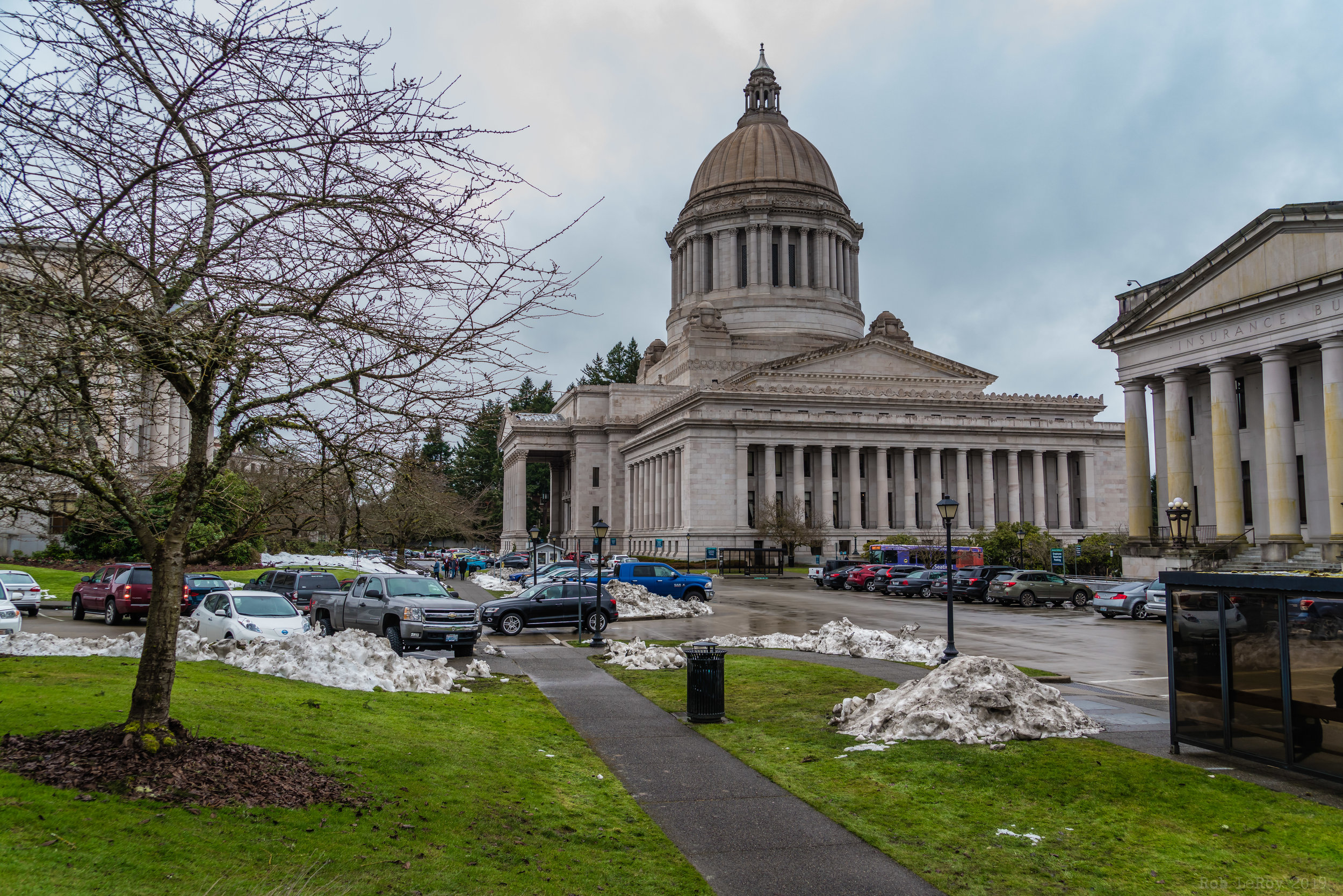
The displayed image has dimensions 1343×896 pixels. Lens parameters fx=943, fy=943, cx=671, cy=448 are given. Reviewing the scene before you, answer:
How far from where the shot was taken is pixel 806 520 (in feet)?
239

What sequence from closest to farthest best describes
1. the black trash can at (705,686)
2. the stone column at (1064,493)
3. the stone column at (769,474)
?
the black trash can at (705,686)
the stone column at (769,474)
the stone column at (1064,493)

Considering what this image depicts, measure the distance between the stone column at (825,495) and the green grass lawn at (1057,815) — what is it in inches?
2488

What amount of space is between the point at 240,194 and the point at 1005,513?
8081cm

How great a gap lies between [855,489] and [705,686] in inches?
2516

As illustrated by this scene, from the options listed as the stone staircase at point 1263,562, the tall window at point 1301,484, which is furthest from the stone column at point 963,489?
the stone staircase at point 1263,562

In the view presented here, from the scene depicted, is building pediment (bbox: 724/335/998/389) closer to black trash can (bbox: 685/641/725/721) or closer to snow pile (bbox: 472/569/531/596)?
snow pile (bbox: 472/569/531/596)

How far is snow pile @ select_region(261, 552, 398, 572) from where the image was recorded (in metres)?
59.5

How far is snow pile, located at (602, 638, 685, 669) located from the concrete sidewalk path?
463 cm

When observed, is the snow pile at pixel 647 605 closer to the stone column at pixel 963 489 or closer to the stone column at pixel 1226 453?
the stone column at pixel 1226 453

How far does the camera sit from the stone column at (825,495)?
249 feet

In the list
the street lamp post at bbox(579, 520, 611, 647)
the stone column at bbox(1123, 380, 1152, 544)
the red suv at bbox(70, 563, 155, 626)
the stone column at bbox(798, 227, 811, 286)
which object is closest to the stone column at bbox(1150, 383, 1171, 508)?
the stone column at bbox(1123, 380, 1152, 544)

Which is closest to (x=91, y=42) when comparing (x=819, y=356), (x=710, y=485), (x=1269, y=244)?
(x=1269, y=244)

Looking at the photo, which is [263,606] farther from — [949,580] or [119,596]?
[949,580]

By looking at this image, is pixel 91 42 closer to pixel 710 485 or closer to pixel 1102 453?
pixel 710 485
